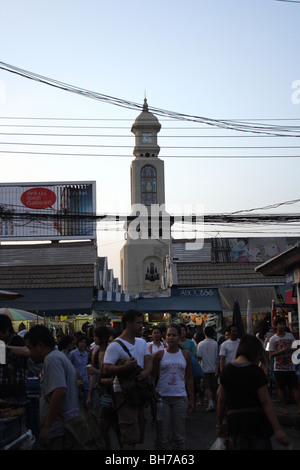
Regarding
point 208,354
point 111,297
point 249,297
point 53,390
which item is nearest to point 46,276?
point 111,297

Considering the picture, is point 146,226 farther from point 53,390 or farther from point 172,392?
point 53,390

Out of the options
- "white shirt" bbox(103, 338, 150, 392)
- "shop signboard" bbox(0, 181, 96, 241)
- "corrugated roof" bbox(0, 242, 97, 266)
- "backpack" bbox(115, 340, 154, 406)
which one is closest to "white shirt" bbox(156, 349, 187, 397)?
"white shirt" bbox(103, 338, 150, 392)

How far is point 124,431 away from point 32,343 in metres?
1.47

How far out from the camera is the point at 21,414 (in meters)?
5.73

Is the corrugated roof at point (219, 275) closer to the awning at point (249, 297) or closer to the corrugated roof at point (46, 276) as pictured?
the awning at point (249, 297)

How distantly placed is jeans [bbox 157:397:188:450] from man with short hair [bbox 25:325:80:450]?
210 cm

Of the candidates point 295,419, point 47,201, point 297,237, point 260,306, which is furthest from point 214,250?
point 295,419

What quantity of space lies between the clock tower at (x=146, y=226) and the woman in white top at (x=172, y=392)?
5619cm

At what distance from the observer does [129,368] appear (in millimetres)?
5938

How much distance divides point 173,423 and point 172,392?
37cm

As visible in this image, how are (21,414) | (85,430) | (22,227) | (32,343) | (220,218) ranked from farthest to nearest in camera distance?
(22,227) → (220,218) → (21,414) → (32,343) → (85,430)

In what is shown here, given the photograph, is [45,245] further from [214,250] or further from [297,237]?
[297,237]

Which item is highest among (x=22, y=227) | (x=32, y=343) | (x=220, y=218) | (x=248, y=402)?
(x=22, y=227)

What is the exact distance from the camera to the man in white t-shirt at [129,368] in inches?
234
